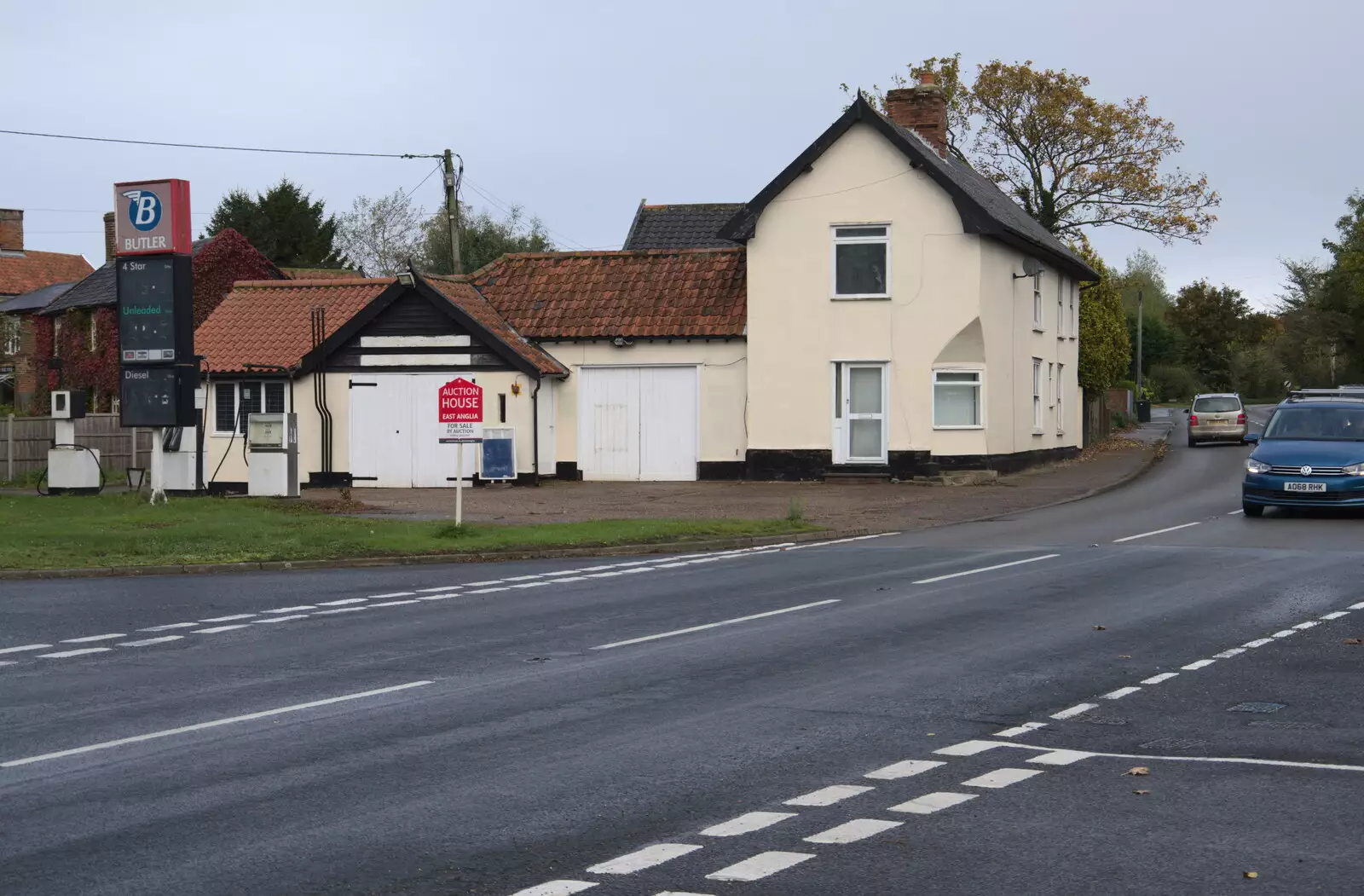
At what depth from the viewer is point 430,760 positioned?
28.5ft

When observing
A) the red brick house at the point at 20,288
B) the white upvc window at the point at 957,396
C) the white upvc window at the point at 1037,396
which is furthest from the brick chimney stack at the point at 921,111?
the red brick house at the point at 20,288

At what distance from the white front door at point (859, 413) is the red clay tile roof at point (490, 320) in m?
6.30

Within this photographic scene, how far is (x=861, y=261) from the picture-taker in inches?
1415

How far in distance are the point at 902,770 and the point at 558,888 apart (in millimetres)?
2677

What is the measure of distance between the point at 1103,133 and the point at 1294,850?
188ft

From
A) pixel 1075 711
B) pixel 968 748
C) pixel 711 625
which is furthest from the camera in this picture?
pixel 711 625

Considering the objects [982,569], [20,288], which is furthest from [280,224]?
[982,569]

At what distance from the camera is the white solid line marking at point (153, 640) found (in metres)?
13.6

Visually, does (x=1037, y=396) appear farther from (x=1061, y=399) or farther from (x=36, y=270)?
(x=36, y=270)

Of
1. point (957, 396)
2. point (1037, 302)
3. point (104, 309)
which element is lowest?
point (957, 396)

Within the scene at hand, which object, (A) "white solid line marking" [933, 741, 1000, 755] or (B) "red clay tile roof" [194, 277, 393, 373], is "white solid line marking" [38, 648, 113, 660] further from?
(B) "red clay tile roof" [194, 277, 393, 373]

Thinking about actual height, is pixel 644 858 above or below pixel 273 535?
below

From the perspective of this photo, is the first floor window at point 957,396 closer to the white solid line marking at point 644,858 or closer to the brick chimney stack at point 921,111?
the brick chimney stack at point 921,111

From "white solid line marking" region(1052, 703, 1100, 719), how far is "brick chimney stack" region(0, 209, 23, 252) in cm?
8269
